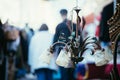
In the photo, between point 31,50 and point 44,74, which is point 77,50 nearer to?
point 44,74

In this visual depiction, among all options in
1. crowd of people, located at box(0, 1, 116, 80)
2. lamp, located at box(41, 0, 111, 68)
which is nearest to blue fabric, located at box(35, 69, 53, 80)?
crowd of people, located at box(0, 1, 116, 80)

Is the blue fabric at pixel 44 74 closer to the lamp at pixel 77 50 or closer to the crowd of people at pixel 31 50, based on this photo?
the crowd of people at pixel 31 50

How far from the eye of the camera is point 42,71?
2.70 meters

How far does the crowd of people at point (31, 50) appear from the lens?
6.01ft

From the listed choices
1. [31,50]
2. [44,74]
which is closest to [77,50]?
[44,74]

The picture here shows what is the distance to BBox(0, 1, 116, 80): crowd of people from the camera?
183 centimetres

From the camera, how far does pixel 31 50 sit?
2877mm

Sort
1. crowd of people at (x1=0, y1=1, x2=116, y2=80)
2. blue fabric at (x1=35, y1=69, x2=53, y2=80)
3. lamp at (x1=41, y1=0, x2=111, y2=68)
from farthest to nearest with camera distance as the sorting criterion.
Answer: blue fabric at (x1=35, y1=69, x2=53, y2=80) < crowd of people at (x1=0, y1=1, x2=116, y2=80) < lamp at (x1=41, y1=0, x2=111, y2=68)

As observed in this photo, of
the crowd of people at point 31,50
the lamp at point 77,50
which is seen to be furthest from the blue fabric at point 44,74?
the lamp at point 77,50

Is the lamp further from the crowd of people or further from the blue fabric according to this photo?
the blue fabric

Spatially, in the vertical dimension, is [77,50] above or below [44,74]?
above

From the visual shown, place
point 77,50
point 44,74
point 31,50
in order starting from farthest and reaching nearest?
point 31,50, point 44,74, point 77,50

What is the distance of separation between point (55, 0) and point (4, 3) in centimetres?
27

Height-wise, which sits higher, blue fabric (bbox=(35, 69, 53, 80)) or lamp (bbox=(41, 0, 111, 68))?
lamp (bbox=(41, 0, 111, 68))
